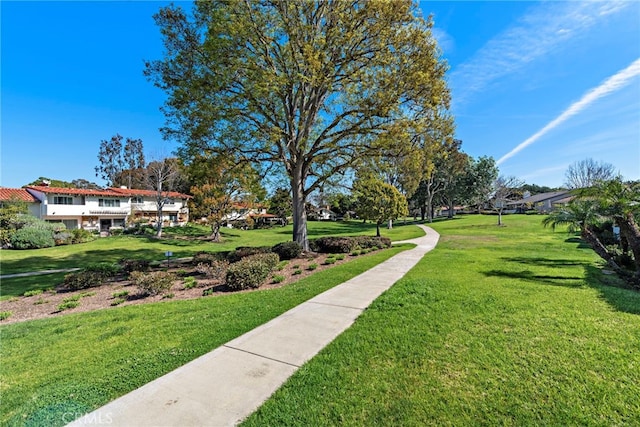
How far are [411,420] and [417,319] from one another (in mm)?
2537

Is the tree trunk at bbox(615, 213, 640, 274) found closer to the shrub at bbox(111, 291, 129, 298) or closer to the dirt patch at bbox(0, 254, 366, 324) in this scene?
the dirt patch at bbox(0, 254, 366, 324)

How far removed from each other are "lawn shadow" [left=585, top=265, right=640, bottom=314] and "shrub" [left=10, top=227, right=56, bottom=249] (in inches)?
1315

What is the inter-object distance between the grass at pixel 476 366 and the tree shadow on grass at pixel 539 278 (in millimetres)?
1166

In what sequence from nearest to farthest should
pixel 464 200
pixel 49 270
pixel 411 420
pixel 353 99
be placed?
pixel 411 420 < pixel 353 99 < pixel 49 270 < pixel 464 200

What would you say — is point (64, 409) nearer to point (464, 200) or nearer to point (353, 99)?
point (353, 99)

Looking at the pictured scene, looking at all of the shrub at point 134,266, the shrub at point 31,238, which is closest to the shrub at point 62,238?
the shrub at point 31,238

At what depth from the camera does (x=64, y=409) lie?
3.16 metres

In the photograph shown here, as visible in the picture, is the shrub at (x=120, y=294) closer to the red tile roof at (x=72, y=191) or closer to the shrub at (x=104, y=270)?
the shrub at (x=104, y=270)

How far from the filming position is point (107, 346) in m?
4.83

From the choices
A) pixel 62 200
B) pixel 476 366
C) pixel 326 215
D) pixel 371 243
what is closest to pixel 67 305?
pixel 476 366

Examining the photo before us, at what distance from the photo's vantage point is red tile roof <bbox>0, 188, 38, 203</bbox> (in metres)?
27.0

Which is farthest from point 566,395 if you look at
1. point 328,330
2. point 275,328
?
point 275,328

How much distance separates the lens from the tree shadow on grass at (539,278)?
7.72 m

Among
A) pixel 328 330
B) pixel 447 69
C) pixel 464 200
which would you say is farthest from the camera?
pixel 464 200
